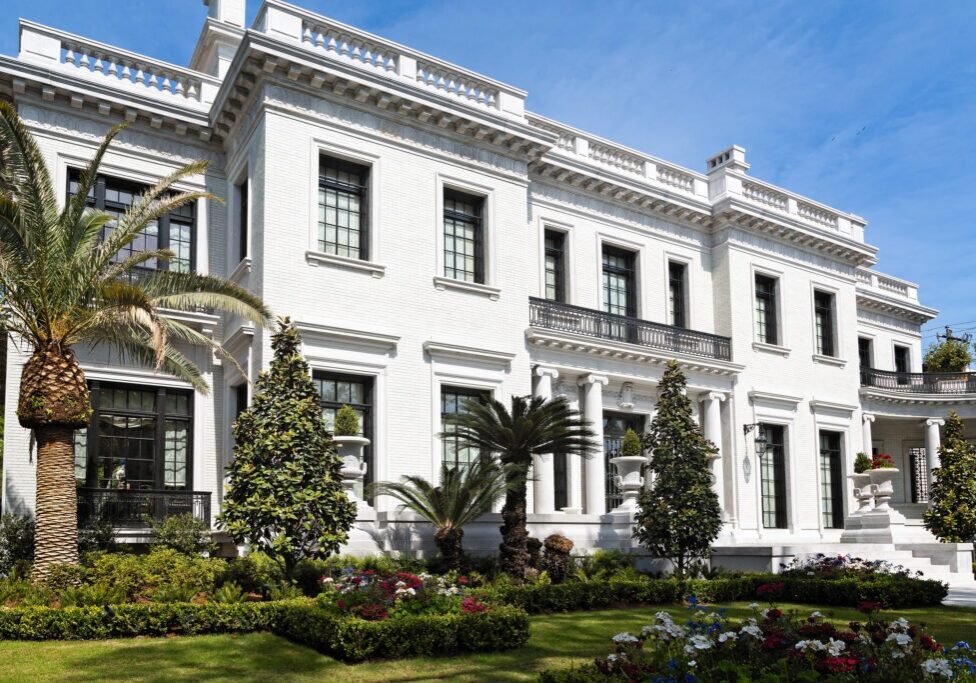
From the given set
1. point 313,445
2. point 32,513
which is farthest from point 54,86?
point 313,445

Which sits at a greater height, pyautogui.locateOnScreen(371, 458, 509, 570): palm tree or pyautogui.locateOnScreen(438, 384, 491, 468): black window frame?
pyautogui.locateOnScreen(438, 384, 491, 468): black window frame

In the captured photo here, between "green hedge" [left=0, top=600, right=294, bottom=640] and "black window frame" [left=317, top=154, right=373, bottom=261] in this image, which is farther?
"black window frame" [left=317, top=154, right=373, bottom=261]

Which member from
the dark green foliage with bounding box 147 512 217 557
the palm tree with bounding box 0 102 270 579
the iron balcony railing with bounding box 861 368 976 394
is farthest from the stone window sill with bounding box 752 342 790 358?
the palm tree with bounding box 0 102 270 579

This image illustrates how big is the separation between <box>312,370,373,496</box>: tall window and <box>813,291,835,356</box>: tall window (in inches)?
693

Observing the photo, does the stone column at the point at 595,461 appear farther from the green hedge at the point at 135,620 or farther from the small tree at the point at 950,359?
the small tree at the point at 950,359

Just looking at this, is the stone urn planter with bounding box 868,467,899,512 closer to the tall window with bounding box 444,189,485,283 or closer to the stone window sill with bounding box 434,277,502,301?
the stone window sill with bounding box 434,277,502,301

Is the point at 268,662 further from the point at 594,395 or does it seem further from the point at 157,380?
the point at 594,395

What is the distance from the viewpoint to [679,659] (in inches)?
291

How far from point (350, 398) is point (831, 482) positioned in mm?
17907

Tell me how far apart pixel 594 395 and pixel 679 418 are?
177 inches

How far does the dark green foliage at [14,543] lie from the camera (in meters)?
16.8

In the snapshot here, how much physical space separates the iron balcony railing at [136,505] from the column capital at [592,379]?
380 inches

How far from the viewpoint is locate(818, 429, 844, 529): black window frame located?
1168 inches

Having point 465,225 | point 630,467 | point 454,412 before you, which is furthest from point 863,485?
point 465,225
